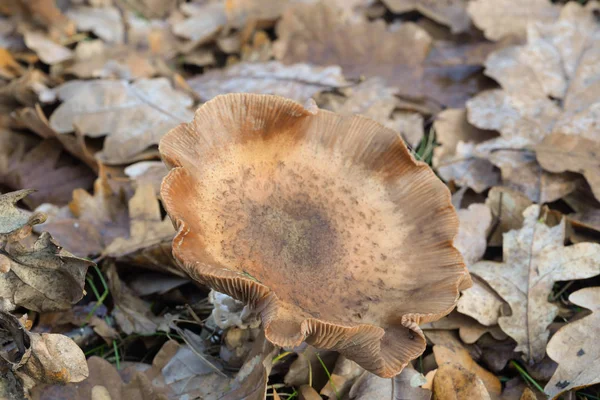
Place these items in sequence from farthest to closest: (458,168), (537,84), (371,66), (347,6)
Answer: (347,6) < (371,66) < (537,84) < (458,168)

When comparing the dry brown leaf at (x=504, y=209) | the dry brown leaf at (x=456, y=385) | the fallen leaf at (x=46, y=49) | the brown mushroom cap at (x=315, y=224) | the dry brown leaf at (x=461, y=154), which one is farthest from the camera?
the fallen leaf at (x=46, y=49)

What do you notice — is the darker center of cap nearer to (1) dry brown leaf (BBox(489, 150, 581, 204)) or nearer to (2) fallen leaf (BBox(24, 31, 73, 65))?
(1) dry brown leaf (BBox(489, 150, 581, 204))

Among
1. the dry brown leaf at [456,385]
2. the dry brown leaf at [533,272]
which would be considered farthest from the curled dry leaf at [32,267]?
the dry brown leaf at [533,272]

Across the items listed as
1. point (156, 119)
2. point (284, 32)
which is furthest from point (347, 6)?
point (156, 119)

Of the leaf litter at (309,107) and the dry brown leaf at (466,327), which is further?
the dry brown leaf at (466,327)

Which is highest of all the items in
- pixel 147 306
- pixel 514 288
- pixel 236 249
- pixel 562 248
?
pixel 236 249

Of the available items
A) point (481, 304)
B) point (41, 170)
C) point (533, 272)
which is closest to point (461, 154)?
point (533, 272)

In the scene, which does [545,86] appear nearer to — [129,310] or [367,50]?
[367,50]

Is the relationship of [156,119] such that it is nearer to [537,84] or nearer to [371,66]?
[371,66]

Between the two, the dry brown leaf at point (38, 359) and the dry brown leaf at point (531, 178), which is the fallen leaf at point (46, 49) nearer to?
the dry brown leaf at point (38, 359)
